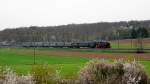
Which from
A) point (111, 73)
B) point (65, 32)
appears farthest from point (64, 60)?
point (65, 32)

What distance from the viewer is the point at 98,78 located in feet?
56.9

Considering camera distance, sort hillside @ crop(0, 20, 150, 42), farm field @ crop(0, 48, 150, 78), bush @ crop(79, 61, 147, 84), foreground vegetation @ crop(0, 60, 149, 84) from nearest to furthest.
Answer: foreground vegetation @ crop(0, 60, 149, 84) → bush @ crop(79, 61, 147, 84) → farm field @ crop(0, 48, 150, 78) → hillside @ crop(0, 20, 150, 42)

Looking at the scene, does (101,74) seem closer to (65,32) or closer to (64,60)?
(64,60)

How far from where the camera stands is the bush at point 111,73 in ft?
55.6

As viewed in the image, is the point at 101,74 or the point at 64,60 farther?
the point at 64,60

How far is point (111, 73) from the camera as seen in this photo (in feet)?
57.6

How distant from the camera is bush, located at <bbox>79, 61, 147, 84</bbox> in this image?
16938 mm

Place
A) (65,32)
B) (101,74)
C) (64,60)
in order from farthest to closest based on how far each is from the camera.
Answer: (65,32) < (64,60) < (101,74)

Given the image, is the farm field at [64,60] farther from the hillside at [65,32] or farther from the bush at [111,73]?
the hillside at [65,32]

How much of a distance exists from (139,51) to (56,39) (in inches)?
4279

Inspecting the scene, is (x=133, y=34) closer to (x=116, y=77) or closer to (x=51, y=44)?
(x=51, y=44)

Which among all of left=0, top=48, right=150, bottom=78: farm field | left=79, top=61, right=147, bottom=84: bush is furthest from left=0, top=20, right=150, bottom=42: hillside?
left=79, top=61, right=147, bottom=84: bush

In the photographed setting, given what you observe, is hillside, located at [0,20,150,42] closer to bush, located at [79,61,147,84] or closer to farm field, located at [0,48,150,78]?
farm field, located at [0,48,150,78]

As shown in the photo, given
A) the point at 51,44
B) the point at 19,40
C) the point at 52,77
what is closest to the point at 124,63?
the point at 52,77
